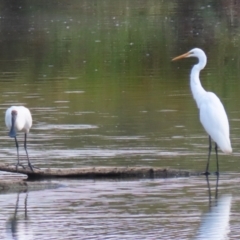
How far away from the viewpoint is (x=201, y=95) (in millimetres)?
13109

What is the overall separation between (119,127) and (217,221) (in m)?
6.19

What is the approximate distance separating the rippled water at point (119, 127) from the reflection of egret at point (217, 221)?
0.04 ft

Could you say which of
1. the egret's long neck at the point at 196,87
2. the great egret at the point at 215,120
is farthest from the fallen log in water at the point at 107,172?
the egret's long neck at the point at 196,87

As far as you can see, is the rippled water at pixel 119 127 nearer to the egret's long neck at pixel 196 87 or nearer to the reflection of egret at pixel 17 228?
the reflection of egret at pixel 17 228

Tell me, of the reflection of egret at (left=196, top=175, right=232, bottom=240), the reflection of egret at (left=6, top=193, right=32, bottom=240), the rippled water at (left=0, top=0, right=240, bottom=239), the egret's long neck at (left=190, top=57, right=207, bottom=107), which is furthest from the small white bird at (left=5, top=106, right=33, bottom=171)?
the reflection of egret at (left=196, top=175, right=232, bottom=240)

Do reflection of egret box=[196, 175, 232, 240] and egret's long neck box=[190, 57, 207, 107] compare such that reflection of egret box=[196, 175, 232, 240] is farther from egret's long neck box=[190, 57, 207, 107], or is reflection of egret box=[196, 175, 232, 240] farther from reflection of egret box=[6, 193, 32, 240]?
egret's long neck box=[190, 57, 207, 107]

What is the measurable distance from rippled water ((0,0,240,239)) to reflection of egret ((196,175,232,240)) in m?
0.01

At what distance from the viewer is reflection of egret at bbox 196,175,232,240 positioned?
9116mm

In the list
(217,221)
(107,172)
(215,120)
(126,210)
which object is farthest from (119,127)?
(217,221)

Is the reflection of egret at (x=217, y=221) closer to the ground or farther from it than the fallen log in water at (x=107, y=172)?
closer to the ground

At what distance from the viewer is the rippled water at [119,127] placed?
9.80 m

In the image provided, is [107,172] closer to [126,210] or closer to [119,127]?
[126,210]

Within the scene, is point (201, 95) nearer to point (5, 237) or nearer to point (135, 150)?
point (135, 150)

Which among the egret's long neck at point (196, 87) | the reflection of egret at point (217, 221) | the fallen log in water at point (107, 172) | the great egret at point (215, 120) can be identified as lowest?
the reflection of egret at point (217, 221)
